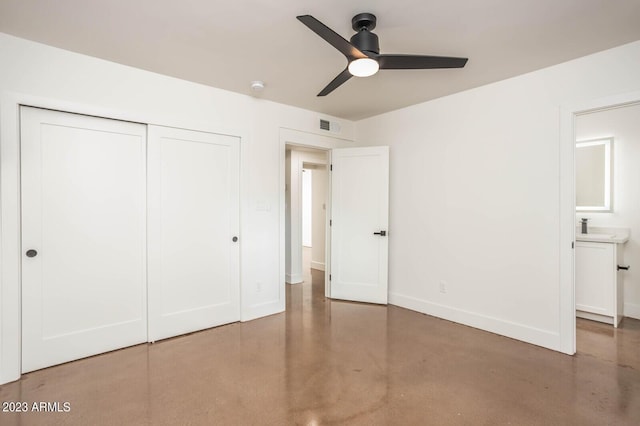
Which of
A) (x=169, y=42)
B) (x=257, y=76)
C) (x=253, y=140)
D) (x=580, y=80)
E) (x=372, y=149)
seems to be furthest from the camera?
(x=372, y=149)

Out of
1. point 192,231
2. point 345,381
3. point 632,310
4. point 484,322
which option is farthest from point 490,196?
point 192,231

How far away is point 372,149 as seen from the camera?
4211mm

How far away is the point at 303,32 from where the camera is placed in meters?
2.26

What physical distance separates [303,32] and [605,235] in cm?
415

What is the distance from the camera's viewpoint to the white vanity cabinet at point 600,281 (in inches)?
133

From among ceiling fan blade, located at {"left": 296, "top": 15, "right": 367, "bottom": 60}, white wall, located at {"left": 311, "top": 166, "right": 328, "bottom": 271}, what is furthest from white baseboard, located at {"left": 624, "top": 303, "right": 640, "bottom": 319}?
white wall, located at {"left": 311, "top": 166, "right": 328, "bottom": 271}

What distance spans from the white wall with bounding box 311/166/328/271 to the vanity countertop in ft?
13.3

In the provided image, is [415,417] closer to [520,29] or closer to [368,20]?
[368,20]

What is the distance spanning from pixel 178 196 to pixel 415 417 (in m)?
2.80

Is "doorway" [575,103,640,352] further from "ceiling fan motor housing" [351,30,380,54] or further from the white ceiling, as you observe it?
"ceiling fan motor housing" [351,30,380,54]

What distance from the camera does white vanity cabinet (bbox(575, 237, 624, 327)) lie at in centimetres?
337

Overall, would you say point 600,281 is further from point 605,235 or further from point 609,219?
point 609,219

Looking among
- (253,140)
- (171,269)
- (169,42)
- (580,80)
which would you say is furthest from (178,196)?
(580,80)

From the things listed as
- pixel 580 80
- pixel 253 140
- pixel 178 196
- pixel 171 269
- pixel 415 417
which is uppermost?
pixel 580 80
